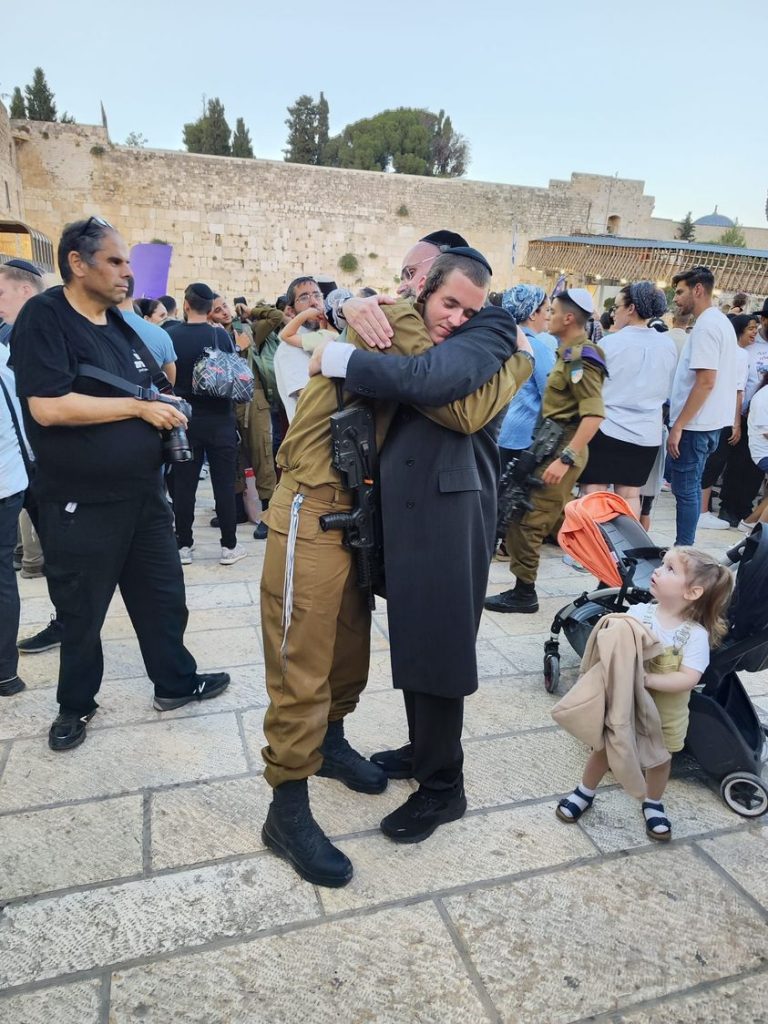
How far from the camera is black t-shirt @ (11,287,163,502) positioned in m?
2.05

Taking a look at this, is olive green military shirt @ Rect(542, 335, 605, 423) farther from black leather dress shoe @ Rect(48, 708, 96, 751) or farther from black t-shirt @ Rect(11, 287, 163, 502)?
black leather dress shoe @ Rect(48, 708, 96, 751)

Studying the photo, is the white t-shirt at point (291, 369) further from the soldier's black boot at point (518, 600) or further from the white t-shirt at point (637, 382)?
the white t-shirt at point (637, 382)

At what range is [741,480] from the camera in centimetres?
611

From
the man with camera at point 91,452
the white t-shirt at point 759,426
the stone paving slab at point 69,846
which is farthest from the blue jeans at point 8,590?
the white t-shirt at point 759,426

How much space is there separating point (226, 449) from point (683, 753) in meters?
3.34

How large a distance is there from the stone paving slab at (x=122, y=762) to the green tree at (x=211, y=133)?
42561mm

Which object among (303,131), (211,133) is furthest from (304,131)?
(211,133)

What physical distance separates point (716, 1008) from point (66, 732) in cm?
231

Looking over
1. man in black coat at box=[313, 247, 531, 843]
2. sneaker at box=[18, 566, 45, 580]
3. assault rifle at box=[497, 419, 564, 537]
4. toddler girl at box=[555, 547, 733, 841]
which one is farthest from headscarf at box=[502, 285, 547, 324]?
sneaker at box=[18, 566, 45, 580]

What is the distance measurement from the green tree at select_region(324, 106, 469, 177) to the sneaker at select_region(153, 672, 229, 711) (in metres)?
47.5

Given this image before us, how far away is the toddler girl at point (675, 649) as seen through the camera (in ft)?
6.75

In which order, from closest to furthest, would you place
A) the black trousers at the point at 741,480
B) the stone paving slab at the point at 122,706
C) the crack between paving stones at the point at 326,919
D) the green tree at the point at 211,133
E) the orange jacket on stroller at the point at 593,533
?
the crack between paving stones at the point at 326,919 < the stone paving slab at the point at 122,706 < the orange jacket on stroller at the point at 593,533 < the black trousers at the point at 741,480 < the green tree at the point at 211,133

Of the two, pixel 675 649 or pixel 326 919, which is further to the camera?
pixel 675 649

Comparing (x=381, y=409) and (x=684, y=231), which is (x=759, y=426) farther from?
(x=684, y=231)
